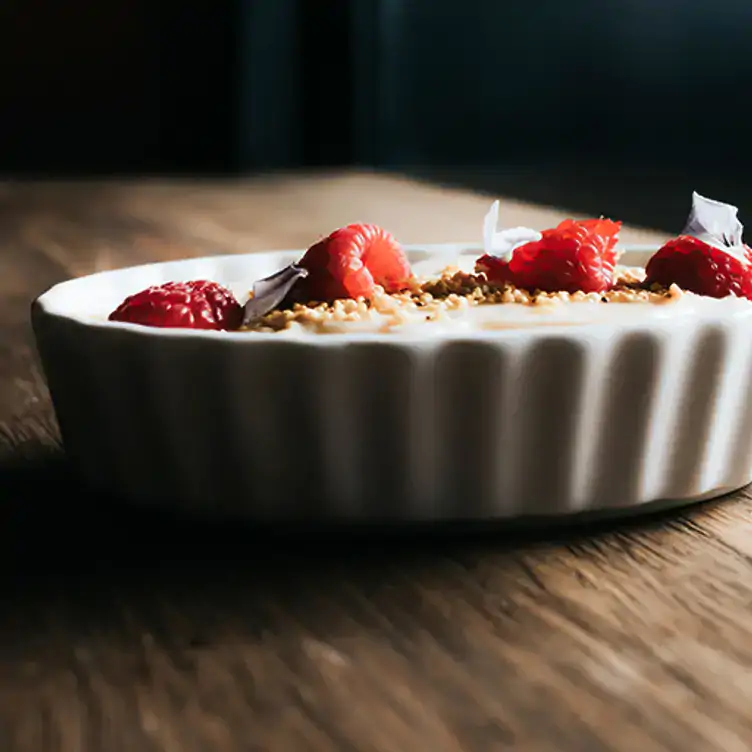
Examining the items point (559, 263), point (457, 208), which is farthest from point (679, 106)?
point (559, 263)

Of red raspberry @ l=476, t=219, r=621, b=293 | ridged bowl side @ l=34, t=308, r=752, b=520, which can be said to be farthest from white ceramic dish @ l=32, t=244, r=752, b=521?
red raspberry @ l=476, t=219, r=621, b=293

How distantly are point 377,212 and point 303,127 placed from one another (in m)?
2.23

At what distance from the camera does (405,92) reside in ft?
13.1

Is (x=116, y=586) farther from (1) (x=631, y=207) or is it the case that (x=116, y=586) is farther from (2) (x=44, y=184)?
(2) (x=44, y=184)

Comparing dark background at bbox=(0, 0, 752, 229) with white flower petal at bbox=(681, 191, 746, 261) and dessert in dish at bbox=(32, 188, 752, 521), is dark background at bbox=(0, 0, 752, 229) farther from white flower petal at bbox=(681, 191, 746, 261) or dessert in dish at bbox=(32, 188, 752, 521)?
dessert in dish at bbox=(32, 188, 752, 521)

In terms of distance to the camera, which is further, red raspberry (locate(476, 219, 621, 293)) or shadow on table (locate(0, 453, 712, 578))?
red raspberry (locate(476, 219, 621, 293))

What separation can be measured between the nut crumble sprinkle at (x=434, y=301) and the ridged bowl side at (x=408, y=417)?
2.6 inches

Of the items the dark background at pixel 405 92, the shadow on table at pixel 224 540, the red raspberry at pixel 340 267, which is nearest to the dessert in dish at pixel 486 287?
the red raspberry at pixel 340 267

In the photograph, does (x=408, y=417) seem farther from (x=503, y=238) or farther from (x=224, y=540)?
(x=503, y=238)

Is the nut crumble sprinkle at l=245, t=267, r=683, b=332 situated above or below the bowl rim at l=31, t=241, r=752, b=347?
below

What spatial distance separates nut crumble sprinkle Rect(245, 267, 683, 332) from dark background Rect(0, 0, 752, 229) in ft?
4.41

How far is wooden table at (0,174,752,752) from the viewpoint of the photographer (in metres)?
0.42

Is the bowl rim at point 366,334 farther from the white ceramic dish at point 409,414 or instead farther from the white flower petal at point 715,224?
the white flower petal at point 715,224

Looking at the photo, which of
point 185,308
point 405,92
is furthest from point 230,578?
point 405,92
